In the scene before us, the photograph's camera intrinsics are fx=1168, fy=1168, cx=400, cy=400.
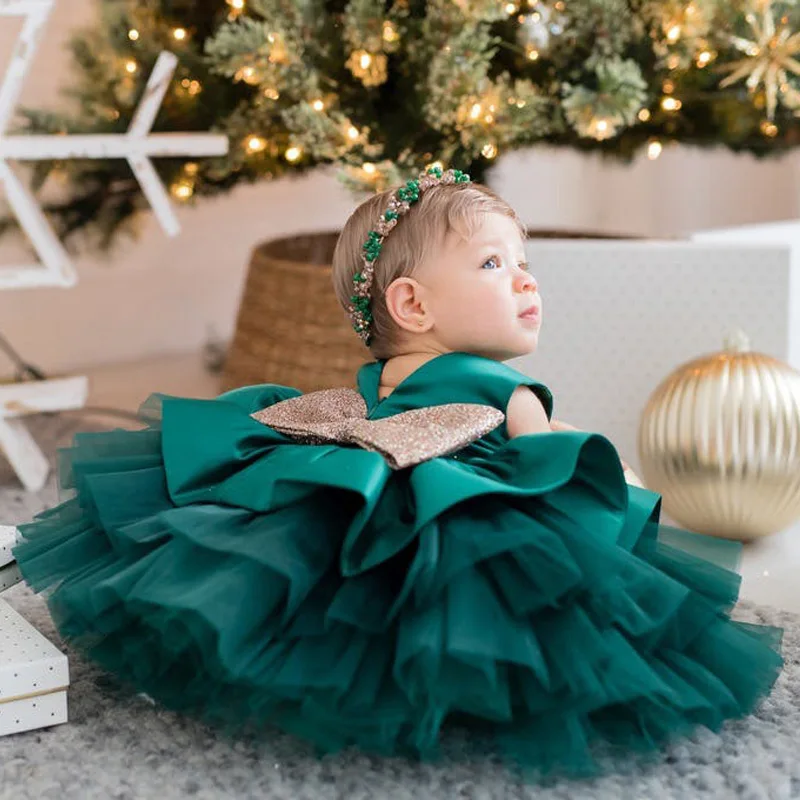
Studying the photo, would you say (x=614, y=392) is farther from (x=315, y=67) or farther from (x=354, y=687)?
(x=354, y=687)

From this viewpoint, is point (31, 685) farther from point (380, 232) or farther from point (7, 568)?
point (380, 232)

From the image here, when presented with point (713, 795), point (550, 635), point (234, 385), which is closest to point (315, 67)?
point (234, 385)

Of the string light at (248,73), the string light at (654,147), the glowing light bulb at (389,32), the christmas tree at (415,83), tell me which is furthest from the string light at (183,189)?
the string light at (654,147)

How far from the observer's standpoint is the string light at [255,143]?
5.49ft

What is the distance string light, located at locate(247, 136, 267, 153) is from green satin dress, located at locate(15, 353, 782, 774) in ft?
2.55

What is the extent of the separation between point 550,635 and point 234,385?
1102mm

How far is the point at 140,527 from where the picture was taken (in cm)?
93

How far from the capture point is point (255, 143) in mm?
1675

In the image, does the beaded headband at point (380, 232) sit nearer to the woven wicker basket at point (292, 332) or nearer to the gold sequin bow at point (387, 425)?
the gold sequin bow at point (387, 425)

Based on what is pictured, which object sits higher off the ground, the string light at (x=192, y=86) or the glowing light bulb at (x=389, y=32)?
the glowing light bulb at (x=389, y=32)

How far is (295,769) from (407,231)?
480mm

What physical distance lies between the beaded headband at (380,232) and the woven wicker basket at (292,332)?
0.53 m

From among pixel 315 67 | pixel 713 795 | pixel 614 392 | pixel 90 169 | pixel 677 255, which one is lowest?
pixel 713 795

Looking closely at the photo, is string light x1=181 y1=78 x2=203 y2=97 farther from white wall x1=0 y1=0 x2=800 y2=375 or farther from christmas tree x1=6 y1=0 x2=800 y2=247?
white wall x1=0 y1=0 x2=800 y2=375
